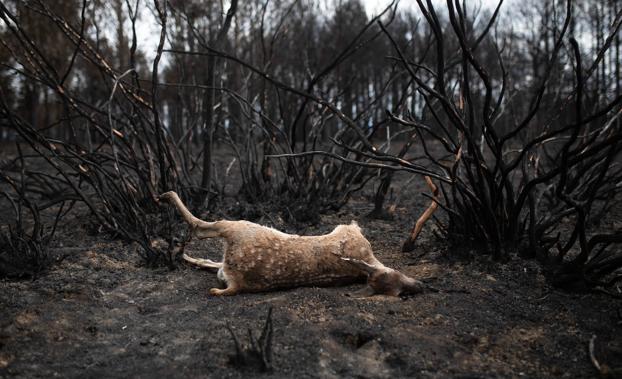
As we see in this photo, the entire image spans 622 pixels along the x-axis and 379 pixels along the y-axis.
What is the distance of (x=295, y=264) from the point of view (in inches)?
109

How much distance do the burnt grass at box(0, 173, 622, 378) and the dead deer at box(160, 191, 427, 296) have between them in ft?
0.21

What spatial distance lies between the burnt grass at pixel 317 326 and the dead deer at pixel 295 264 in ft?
0.21

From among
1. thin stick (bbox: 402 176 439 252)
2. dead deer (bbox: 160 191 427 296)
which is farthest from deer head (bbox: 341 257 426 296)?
thin stick (bbox: 402 176 439 252)

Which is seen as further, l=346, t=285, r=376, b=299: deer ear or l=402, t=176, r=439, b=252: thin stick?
l=402, t=176, r=439, b=252: thin stick

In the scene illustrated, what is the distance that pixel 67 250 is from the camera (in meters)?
3.65

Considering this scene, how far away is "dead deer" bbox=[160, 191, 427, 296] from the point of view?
2734mm

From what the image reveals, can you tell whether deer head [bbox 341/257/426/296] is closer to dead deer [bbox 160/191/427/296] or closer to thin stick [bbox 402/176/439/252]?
dead deer [bbox 160/191/427/296]

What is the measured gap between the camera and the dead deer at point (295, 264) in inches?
108

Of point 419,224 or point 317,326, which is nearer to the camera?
point 317,326

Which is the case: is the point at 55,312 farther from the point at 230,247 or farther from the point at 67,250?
the point at 67,250

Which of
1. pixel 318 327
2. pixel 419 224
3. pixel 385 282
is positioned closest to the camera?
pixel 318 327

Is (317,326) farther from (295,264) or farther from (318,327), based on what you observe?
(295,264)

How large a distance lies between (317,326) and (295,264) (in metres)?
0.51

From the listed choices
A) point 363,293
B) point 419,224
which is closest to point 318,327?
point 363,293
